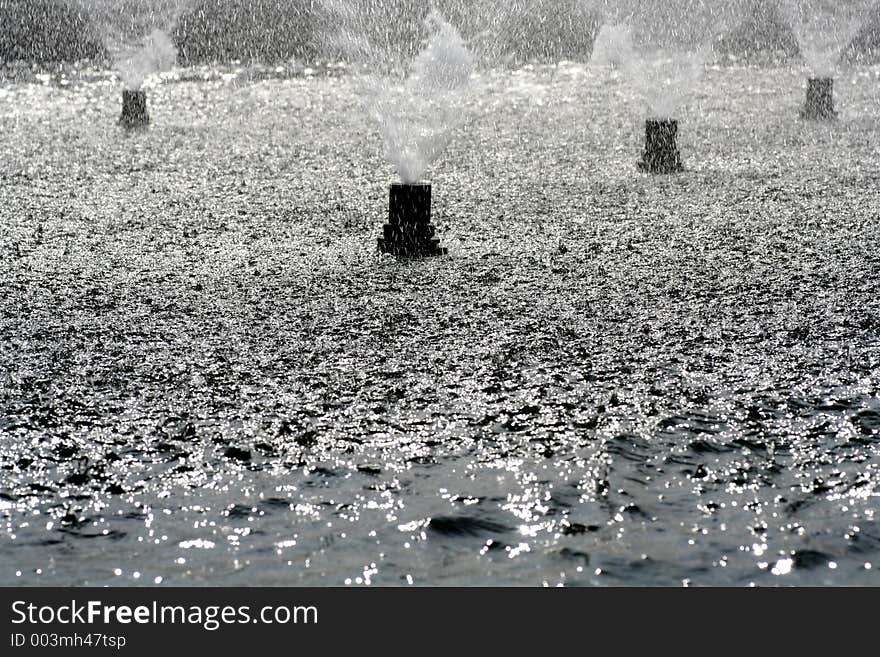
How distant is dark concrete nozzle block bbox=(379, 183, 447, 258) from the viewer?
8414 millimetres

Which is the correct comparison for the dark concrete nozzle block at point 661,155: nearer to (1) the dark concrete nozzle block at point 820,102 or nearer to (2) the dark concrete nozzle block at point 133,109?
(1) the dark concrete nozzle block at point 820,102

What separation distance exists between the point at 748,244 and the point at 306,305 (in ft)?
11.1

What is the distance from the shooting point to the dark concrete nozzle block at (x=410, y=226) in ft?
27.6

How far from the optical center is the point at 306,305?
23.6 ft

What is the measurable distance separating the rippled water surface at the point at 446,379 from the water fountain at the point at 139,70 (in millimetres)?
3357

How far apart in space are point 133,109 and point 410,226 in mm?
7951

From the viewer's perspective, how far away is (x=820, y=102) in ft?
51.3

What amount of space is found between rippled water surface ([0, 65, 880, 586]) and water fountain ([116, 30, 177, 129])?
11.0ft

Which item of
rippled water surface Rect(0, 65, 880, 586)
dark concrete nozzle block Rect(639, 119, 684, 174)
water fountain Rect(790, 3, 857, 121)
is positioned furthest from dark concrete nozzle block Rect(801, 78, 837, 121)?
dark concrete nozzle block Rect(639, 119, 684, 174)

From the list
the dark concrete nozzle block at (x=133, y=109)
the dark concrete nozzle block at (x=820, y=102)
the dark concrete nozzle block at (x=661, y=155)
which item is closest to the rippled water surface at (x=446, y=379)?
the dark concrete nozzle block at (x=661, y=155)

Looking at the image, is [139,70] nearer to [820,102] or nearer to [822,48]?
[820,102]

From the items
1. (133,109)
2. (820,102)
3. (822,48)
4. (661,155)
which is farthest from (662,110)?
(133,109)

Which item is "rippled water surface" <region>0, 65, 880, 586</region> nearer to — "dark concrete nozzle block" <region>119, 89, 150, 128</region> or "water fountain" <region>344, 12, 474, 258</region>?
"water fountain" <region>344, 12, 474, 258</region>
